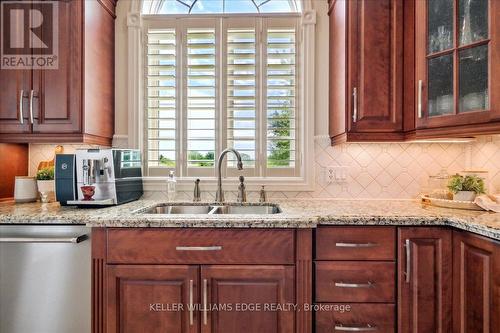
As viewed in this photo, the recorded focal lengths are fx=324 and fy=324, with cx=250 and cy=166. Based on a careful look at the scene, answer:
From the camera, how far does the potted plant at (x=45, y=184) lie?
2.16m

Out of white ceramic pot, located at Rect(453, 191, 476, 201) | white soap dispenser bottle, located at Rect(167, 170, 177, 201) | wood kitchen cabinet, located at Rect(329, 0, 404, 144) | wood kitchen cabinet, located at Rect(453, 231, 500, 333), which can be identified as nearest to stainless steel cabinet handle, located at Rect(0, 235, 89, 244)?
white soap dispenser bottle, located at Rect(167, 170, 177, 201)

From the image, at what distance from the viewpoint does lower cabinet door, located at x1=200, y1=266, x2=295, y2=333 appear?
1604 millimetres

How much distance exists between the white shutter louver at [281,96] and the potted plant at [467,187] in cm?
104

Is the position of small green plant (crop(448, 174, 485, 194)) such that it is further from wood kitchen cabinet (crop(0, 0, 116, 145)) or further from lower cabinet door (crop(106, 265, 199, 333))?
wood kitchen cabinet (crop(0, 0, 116, 145))

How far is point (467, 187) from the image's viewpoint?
1910 mm

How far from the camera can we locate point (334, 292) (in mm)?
1655

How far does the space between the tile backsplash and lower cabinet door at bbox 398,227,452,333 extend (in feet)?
2.40

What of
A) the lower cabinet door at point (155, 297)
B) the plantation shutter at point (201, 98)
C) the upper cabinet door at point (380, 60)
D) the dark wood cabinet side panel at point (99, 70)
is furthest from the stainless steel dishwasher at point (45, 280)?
the upper cabinet door at point (380, 60)

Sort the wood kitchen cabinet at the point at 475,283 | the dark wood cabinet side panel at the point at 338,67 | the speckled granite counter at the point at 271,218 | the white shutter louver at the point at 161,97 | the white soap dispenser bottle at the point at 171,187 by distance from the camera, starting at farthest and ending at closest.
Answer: the white shutter louver at the point at 161,97
the white soap dispenser bottle at the point at 171,187
the dark wood cabinet side panel at the point at 338,67
the speckled granite counter at the point at 271,218
the wood kitchen cabinet at the point at 475,283

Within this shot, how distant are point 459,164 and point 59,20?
112 inches

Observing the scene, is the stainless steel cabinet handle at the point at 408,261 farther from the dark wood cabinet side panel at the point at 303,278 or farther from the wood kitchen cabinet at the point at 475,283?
the dark wood cabinet side panel at the point at 303,278

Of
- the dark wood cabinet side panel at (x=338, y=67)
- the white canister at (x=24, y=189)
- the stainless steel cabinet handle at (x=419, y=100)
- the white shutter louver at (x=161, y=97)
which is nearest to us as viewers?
the stainless steel cabinet handle at (x=419, y=100)

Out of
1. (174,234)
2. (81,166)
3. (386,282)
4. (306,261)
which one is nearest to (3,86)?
(81,166)

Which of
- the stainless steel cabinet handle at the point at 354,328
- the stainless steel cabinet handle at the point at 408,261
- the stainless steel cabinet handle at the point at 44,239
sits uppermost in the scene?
the stainless steel cabinet handle at the point at 44,239
